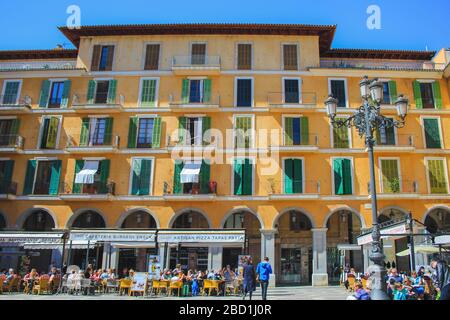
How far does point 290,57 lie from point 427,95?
919 cm

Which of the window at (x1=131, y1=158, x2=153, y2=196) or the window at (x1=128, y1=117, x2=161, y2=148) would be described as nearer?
the window at (x1=131, y1=158, x2=153, y2=196)

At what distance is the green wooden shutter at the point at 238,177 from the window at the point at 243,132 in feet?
Answer: 3.43

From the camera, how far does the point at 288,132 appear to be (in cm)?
2564

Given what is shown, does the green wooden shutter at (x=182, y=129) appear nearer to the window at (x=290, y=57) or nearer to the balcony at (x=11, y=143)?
the window at (x=290, y=57)

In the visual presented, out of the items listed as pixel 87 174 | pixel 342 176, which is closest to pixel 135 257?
pixel 87 174

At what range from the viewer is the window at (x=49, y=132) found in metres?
26.1

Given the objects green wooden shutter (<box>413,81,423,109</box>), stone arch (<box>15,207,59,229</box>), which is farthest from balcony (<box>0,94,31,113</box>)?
green wooden shutter (<box>413,81,423,109</box>)

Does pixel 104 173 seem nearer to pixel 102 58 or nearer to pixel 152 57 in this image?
pixel 102 58

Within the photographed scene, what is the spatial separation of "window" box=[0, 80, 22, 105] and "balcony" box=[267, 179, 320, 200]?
1774cm

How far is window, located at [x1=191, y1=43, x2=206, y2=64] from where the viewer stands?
88.9 ft

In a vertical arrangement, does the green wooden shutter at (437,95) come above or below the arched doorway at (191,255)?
above

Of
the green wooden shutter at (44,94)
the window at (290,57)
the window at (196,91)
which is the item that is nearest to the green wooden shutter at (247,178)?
the window at (196,91)

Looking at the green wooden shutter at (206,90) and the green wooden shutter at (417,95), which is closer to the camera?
the green wooden shutter at (417,95)

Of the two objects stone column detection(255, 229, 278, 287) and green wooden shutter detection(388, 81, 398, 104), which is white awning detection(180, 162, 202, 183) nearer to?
stone column detection(255, 229, 278, 287)
